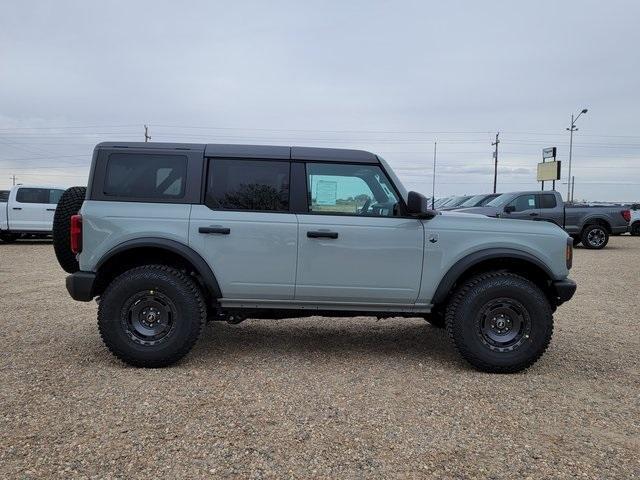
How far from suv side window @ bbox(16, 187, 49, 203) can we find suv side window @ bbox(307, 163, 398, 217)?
44.5 ft

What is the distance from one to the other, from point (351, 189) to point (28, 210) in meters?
13.9

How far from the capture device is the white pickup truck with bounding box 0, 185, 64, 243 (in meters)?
15.0

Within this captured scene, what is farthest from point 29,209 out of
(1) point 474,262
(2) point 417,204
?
(1) point 474,262

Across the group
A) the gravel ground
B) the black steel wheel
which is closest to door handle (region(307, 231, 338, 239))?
the gravel ground

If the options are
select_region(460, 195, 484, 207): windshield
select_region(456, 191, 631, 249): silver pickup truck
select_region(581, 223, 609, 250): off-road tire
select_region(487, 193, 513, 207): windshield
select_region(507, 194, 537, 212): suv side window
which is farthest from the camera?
select_region(581, 223, 609, 250): off-road tire

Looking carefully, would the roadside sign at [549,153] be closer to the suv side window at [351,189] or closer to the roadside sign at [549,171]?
the roadside sign at [549,171]

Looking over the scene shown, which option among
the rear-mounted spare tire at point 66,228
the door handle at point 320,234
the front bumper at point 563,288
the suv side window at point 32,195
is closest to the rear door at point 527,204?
the front bumper at point 563,288

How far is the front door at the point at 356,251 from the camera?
4.24 metres

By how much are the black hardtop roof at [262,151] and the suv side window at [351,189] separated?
69mm

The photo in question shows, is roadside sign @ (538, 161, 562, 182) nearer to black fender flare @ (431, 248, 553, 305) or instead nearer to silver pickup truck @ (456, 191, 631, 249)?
silver pickup truck @ (456, 191, 631, 249)

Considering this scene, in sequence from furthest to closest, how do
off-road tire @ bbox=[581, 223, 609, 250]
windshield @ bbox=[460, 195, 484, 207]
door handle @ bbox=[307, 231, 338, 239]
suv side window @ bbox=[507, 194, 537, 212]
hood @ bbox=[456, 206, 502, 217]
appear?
off-road tire @ bbox=[581, 223, 609, 250], windshield @ bbox=[460, 195, 484, 207], suv side window @ bbox=[507, 194, 537, 212], hood @ bbox=[456, 206, 502, 217], door handle @ bbox=[307, 231, 338, 239]

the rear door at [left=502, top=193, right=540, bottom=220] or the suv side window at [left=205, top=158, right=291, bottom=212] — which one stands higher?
the rear door at [left=502, top=193, right=540, bottom=220]

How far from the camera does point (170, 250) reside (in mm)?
4152

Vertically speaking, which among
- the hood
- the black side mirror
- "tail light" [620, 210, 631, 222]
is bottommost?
the black side mirror
